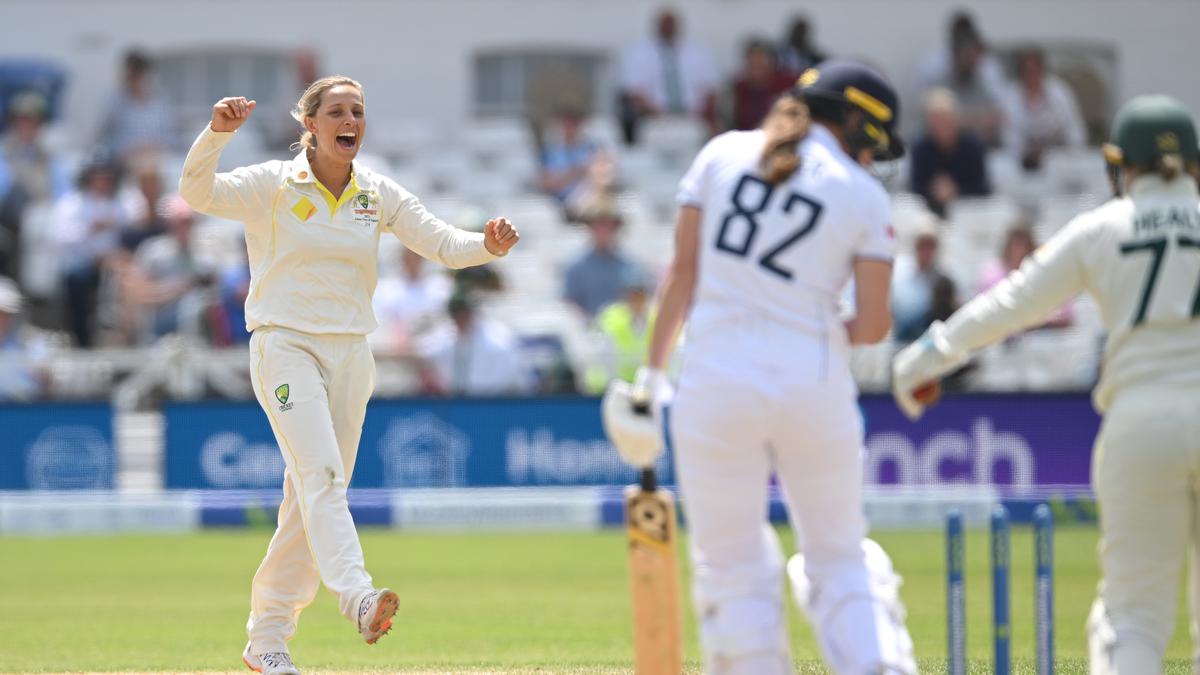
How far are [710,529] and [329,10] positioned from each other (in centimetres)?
1712

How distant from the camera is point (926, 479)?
13711mm

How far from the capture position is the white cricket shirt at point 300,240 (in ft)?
20.2

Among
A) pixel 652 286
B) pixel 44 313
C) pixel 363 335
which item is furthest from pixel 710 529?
pixel 44 313

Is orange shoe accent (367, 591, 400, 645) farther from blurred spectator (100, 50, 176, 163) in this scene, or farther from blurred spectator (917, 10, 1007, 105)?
blurred spectator (917, 10, 1007, 105)

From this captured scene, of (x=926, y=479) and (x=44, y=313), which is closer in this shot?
(x=926, y=479)

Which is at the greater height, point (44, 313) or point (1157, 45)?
point (1157, 45)

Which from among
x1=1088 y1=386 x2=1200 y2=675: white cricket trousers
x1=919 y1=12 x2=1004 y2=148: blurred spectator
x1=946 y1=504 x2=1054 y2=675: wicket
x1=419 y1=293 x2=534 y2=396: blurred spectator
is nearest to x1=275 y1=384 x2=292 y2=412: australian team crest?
x1=946 y1=504 x2=1054 y2=675: wicket

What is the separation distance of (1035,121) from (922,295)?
5.52 meters

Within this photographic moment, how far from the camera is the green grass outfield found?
7.55m

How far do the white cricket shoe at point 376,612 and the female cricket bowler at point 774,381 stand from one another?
4.22 feet

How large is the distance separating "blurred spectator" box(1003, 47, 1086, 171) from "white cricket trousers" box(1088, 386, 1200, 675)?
14559 millimetres

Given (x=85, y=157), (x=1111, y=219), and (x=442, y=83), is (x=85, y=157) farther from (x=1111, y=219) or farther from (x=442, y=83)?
(x=1111, y=219)

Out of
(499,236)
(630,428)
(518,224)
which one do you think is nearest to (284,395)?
(499,236)

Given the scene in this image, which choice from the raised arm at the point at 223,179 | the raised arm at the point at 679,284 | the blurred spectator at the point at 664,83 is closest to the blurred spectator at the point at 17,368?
the blurred spectator at the point at 664,83
